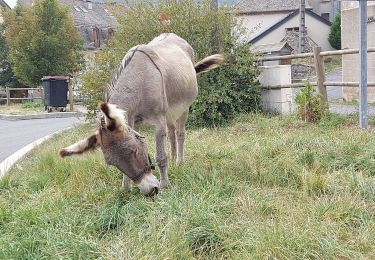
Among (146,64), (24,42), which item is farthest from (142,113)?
(24,42)

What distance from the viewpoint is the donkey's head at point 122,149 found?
170 inches

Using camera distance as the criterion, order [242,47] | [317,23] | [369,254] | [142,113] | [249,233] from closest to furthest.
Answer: [369,254] < [249,233] < [142,113] < [242,47] < [317,23]

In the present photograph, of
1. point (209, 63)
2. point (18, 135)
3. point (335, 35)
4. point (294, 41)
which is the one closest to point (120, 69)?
point (209, 63)

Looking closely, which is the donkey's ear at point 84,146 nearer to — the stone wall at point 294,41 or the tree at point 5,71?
A: the tree at point 5,71

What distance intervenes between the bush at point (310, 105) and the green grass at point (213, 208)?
2333 millimetres

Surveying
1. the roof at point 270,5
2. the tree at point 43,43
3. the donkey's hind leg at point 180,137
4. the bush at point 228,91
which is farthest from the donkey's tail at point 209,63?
the roof at point 270,5

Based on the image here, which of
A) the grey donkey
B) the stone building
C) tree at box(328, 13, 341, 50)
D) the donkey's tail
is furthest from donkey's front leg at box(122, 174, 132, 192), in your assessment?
the stone building

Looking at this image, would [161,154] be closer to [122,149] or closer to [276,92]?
[122,149]

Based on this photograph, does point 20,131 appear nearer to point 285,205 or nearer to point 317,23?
point 285,205

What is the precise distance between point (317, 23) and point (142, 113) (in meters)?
40.4

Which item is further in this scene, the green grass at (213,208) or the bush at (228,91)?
the bush at (228,91)

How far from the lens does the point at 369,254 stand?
10.4ft

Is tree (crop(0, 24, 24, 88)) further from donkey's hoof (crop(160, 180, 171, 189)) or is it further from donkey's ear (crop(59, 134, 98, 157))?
donkey's ear (crop(59, 134, 98, 157))

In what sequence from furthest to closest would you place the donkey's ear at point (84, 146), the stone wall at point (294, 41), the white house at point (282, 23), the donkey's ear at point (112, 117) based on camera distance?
the white house at point (282, 23) < the stone wall at point (294, 41) < the donkey's ear at point (84, 146) < the donkey's ear at point (112, 117)
